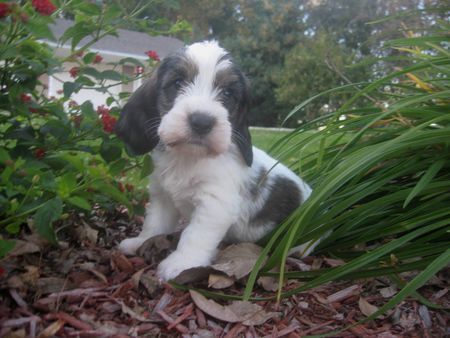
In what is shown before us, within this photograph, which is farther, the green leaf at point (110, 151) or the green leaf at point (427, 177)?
the green leaf at point (110, 151)

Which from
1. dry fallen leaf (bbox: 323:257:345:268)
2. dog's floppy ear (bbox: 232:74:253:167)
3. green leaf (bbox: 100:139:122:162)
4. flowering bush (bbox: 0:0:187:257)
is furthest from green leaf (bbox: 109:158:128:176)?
dry fallen leaf (bbox: 323:257:345:268)

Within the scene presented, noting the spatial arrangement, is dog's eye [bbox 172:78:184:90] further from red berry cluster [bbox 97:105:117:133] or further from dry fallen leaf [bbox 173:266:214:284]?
dry fallen leaf [bbox 173:266:214:284]

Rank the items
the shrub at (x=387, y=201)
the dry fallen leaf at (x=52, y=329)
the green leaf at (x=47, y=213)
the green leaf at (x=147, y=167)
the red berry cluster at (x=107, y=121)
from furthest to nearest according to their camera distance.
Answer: the green leaf at (x=147, y=167), the red berry cluster at (x=107, y=121), the shrub at (x=387, y=201), the green leaf at (x=47, y=213), the dry fallen leaf at (x=52, y=329)

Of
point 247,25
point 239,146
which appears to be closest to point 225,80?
point 239,146

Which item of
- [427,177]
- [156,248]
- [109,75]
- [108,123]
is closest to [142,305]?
[156,248]

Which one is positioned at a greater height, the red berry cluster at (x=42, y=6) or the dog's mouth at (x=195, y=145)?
the red berry cluster at (x=42, y=6)

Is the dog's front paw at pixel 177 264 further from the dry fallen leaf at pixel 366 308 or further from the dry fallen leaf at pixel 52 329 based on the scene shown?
the dry fallen leaf at pixel 366 308

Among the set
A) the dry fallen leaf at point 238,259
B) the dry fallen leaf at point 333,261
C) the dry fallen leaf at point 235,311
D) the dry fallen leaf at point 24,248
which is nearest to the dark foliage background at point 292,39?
the dry fallen leaf at point 333,261

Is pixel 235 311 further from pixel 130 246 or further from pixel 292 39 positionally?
pixel 292 39
